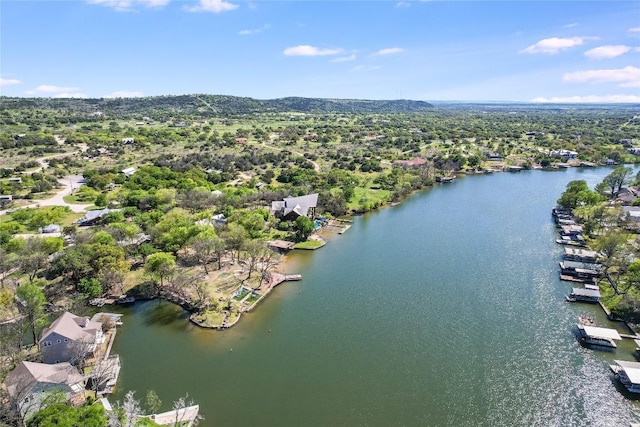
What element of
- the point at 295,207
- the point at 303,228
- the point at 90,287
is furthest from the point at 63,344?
the point at 295,207

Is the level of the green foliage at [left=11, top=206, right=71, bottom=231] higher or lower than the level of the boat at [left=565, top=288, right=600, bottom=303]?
higher

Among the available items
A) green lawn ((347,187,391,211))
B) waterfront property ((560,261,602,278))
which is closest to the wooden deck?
waterfront property ((560,261,602,278))

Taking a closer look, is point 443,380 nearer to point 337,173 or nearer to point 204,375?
point 204,375

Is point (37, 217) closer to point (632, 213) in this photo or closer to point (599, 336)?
point (599, 336)

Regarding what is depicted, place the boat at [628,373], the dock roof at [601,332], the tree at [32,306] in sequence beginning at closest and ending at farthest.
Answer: the boat at [628,373]
the tree at [32,306]
the dock roof at [601,332]

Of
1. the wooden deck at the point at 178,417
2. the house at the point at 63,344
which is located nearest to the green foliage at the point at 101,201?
the house at the point at 63,344

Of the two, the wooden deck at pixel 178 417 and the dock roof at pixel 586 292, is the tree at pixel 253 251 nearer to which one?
the wooden deck at pixel 178 417

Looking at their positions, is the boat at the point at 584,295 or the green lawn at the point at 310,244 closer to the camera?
the boat at the point at 584,295

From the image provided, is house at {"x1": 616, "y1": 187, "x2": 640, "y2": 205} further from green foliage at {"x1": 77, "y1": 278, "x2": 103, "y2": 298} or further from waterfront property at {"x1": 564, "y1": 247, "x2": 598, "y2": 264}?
green foliage at {"x1": 77, "y1": 278, "x2": 103, "y2": 298}
